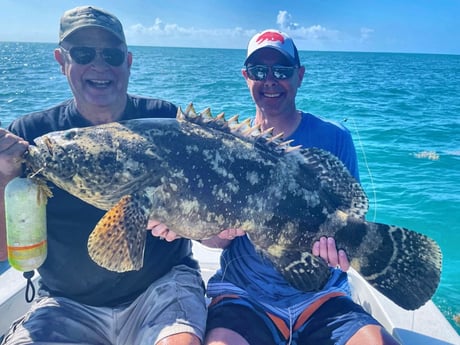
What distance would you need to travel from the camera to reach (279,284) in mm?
3748

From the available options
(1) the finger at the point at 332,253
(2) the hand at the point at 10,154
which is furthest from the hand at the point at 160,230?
(1) the finger at the point at 332,253

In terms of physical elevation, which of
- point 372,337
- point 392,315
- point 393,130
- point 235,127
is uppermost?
point 235,127

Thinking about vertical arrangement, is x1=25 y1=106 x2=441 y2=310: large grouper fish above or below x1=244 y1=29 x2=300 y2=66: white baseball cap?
below

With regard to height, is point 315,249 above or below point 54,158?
below

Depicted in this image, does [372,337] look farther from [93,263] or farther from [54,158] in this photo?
[54,158]

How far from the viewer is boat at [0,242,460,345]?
3.96 m

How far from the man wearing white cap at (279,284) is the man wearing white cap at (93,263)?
0.32m

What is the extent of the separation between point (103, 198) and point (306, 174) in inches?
67.8

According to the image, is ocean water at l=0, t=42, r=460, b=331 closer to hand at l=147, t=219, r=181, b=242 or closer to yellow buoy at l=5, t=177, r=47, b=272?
hand at l=147, t=219, r=181, b=242

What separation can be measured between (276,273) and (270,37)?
2.50 m

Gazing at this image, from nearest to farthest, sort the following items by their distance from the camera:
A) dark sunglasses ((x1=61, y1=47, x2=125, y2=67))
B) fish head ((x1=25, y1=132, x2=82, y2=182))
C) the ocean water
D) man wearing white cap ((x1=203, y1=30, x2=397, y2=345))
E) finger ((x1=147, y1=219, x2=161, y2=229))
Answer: fish head ((x1=25, y1=132, x2=82, y2=182)) < finger ((x1=147, y1=219, x2=161, y2=229)) < man wearing white cap ((x1=203, y1=30, x2=397, y2=345)) < dark sunglasses ((x1=61, y1=47, x2=125, y2=67)) < the ocean water

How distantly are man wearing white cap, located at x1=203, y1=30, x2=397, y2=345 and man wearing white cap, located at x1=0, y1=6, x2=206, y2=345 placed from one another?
0.32 m

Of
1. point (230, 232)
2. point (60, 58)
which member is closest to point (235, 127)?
point (230, 232)

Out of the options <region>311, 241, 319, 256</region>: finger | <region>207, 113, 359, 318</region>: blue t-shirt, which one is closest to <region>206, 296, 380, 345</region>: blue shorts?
<region>207, 113, 359, 318</region>: blue t-shirt
